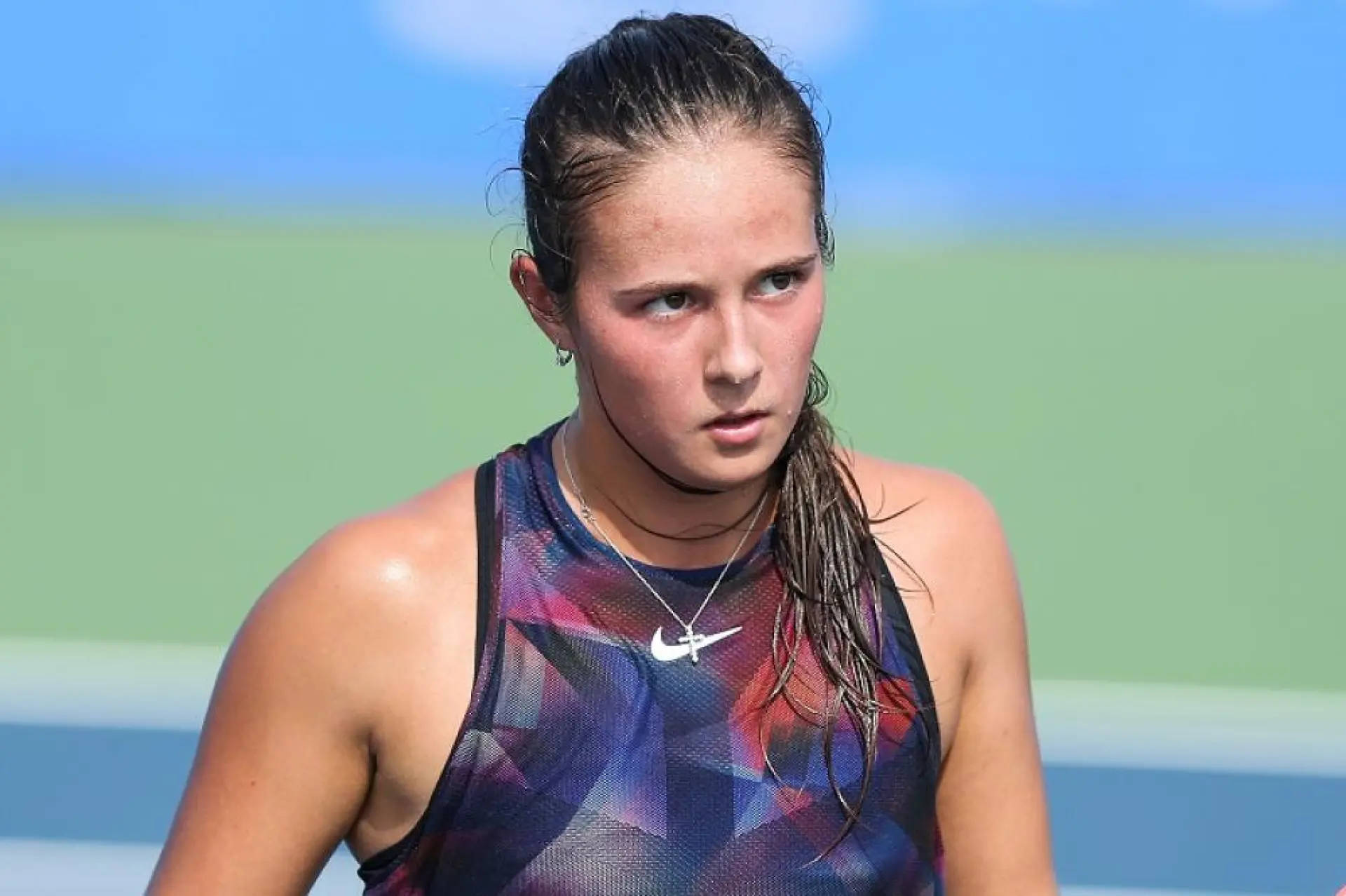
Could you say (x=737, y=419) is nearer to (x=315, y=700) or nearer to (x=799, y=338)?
(x=799, y=338)

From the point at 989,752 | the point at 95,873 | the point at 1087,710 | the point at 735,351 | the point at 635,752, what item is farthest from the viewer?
the point at 1087,710

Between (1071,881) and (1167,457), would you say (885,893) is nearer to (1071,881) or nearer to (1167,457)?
(1071,881)

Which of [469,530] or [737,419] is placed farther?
[469,530]

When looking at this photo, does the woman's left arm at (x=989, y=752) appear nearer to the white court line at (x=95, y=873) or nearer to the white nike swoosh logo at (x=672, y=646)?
the white nike swoosh logo at (x=672, y=646)

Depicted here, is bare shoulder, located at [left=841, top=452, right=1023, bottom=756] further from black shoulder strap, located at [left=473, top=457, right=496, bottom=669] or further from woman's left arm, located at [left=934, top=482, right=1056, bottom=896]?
black shoulder strap, located at [left=473, top=457, right=496, bottom=669]

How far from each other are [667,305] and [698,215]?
7 cm

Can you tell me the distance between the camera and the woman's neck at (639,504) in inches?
65.4

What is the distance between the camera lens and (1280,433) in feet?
14.7

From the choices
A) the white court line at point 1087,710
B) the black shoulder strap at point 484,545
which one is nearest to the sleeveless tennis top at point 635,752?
the black shoulder strap at point 484,545

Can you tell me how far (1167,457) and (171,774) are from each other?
2266 mm

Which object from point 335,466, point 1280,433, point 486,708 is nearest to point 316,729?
point 486,708

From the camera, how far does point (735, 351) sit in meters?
1.50

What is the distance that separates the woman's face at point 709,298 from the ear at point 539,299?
55 mm

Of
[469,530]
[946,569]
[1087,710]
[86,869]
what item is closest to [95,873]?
[86,869]
